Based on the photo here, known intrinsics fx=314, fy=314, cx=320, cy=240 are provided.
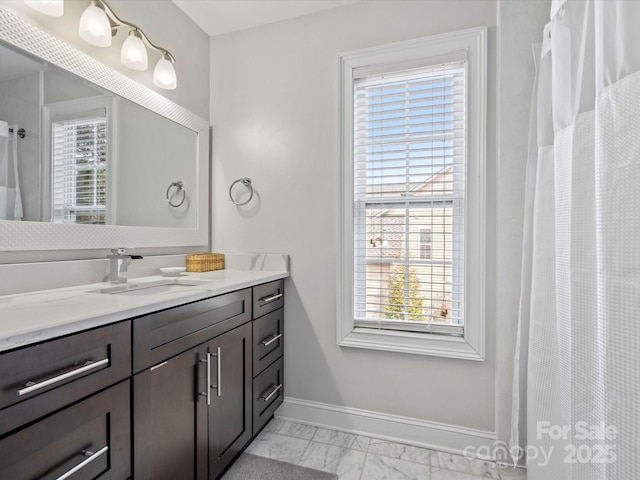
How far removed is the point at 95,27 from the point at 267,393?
1.96m

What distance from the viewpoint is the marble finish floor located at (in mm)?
1544

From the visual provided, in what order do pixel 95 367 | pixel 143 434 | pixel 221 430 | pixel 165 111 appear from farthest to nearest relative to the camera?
pixel 165 111 → pixel 221 430 → pixel 143 434 → pixel 95 367

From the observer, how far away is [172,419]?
1127 millimetres

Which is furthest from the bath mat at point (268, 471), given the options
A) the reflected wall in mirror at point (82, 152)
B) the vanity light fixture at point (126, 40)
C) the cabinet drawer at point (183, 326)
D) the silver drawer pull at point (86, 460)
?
the vanity light fixture at point (126, 40)

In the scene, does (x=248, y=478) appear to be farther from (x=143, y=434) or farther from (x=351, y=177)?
(x=351, y=177)

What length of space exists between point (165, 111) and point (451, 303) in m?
1.97

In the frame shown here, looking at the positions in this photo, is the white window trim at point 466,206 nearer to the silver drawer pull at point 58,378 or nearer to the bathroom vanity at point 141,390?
the bathroom vanity at point 141,390

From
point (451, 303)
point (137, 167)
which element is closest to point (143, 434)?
point (137, 167)

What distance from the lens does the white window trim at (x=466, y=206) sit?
1.67 m

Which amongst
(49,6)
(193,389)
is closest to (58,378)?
(193,389)

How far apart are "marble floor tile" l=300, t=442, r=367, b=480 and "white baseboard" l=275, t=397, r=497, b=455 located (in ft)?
0.56

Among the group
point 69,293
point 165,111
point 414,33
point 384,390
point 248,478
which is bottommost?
point 248,478

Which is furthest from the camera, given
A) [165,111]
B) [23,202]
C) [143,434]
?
[165,111]

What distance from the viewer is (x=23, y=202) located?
3.94 feet
